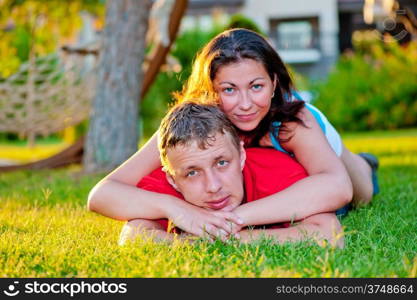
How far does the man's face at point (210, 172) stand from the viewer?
2.45 m

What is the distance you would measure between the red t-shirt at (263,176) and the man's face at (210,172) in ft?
0.82

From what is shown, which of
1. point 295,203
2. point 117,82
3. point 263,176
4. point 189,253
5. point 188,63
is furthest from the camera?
point 188,63

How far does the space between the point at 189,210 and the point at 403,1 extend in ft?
17.9

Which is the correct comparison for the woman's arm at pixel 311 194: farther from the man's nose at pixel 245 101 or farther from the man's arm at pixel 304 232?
the man's nose at pixel 245 101

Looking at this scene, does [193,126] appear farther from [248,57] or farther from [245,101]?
[248,57]

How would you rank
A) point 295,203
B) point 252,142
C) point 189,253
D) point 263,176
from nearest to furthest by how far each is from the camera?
point 189,253, point 295,203, point 263,176, point 252,142

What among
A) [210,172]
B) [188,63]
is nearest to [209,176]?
[210,172]

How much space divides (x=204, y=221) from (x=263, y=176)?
0.49 m

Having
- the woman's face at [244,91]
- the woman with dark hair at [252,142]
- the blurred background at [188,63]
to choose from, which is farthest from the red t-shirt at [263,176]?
the blurred background at [188,63]

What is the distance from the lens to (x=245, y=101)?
2.70 metres

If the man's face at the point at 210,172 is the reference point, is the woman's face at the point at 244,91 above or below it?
above

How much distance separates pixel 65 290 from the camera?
6.07 feet

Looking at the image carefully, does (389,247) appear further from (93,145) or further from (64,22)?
(64,22)

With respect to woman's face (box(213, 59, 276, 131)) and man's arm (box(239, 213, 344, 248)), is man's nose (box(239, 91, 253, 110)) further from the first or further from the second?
man's arm (box(239, 213, 344, 248))
